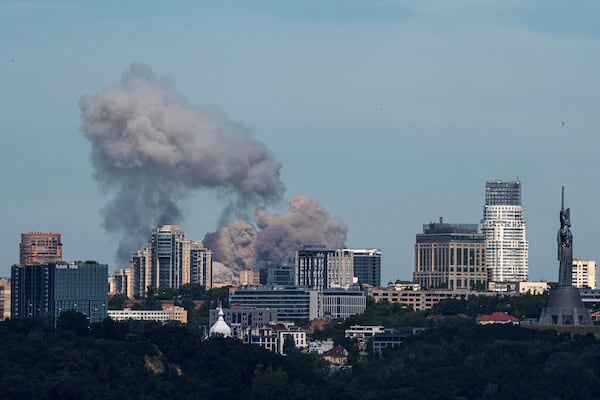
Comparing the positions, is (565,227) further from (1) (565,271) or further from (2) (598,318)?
(2) (598,318)

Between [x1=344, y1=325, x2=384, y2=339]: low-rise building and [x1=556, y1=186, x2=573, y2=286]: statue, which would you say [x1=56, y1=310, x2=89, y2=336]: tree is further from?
[x1=344, y1=325, x2=384, y2=339]: low-rise building

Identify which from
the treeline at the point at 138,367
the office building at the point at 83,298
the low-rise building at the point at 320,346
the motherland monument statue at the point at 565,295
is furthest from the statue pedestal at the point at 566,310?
the office building at the point at 83,298

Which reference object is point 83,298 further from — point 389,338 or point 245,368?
point 245,368

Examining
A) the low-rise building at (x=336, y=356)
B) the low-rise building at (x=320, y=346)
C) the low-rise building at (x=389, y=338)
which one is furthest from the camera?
the low-rise building at (x=320, y=346)

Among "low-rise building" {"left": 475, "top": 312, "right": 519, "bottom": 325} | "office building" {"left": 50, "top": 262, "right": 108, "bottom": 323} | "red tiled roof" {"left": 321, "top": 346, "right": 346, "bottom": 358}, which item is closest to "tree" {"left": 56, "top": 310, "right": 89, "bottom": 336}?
"red tiled roof" {"left": 321, "top": 346, "right": 346, "bottom": 358}

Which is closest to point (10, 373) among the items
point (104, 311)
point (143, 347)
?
point (143, 347)

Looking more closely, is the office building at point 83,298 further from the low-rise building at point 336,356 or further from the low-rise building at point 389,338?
the low-rise building at point 389,338

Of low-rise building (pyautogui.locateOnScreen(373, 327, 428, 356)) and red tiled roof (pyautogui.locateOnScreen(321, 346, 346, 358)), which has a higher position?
low-rise building (pyautogui.locateOnScreen(373, 327, 428, 356))
